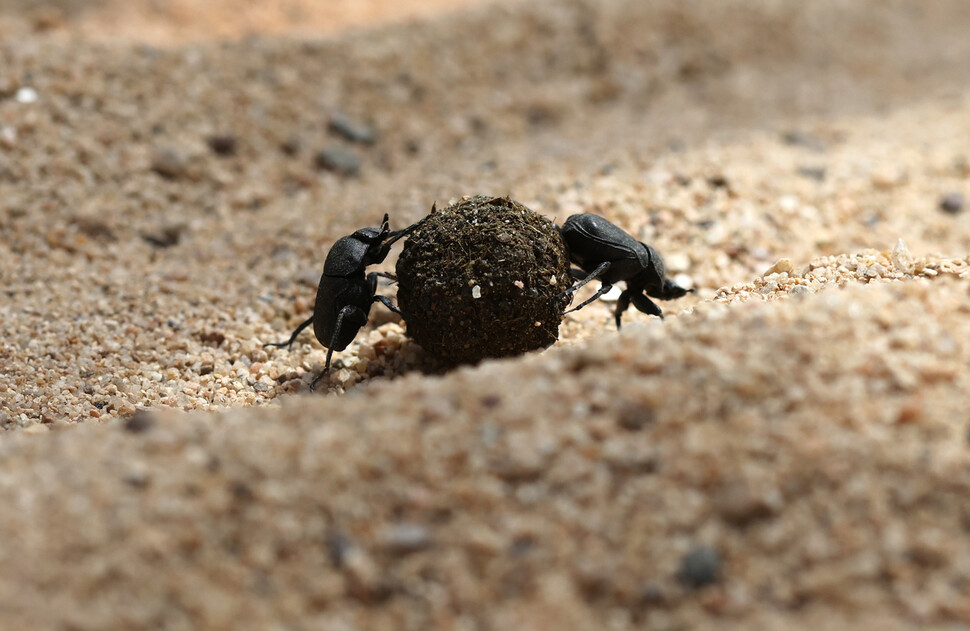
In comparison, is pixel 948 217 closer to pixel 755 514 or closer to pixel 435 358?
Answer: pixel 435 358

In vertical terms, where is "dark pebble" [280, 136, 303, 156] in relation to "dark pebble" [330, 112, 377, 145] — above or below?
below

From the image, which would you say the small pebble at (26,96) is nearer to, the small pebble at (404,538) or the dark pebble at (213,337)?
the dark pebble at (213,337)

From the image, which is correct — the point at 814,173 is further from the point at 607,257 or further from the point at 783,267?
the point at 607,257

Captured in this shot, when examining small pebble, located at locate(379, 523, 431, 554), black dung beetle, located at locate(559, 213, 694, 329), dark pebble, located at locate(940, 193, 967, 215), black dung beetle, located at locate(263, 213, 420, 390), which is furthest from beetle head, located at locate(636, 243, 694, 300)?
dark pebble, located at locate(940, 193, 967, 215)

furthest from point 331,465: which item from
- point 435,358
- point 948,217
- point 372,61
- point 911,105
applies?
point 911,105

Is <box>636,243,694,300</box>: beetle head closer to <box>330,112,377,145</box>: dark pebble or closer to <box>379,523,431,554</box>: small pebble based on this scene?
<box>379,523,431,554</box>: small pebble

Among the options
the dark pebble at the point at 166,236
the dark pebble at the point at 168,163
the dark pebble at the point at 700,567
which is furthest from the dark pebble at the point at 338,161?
the dark pebble at the point at 700,567
